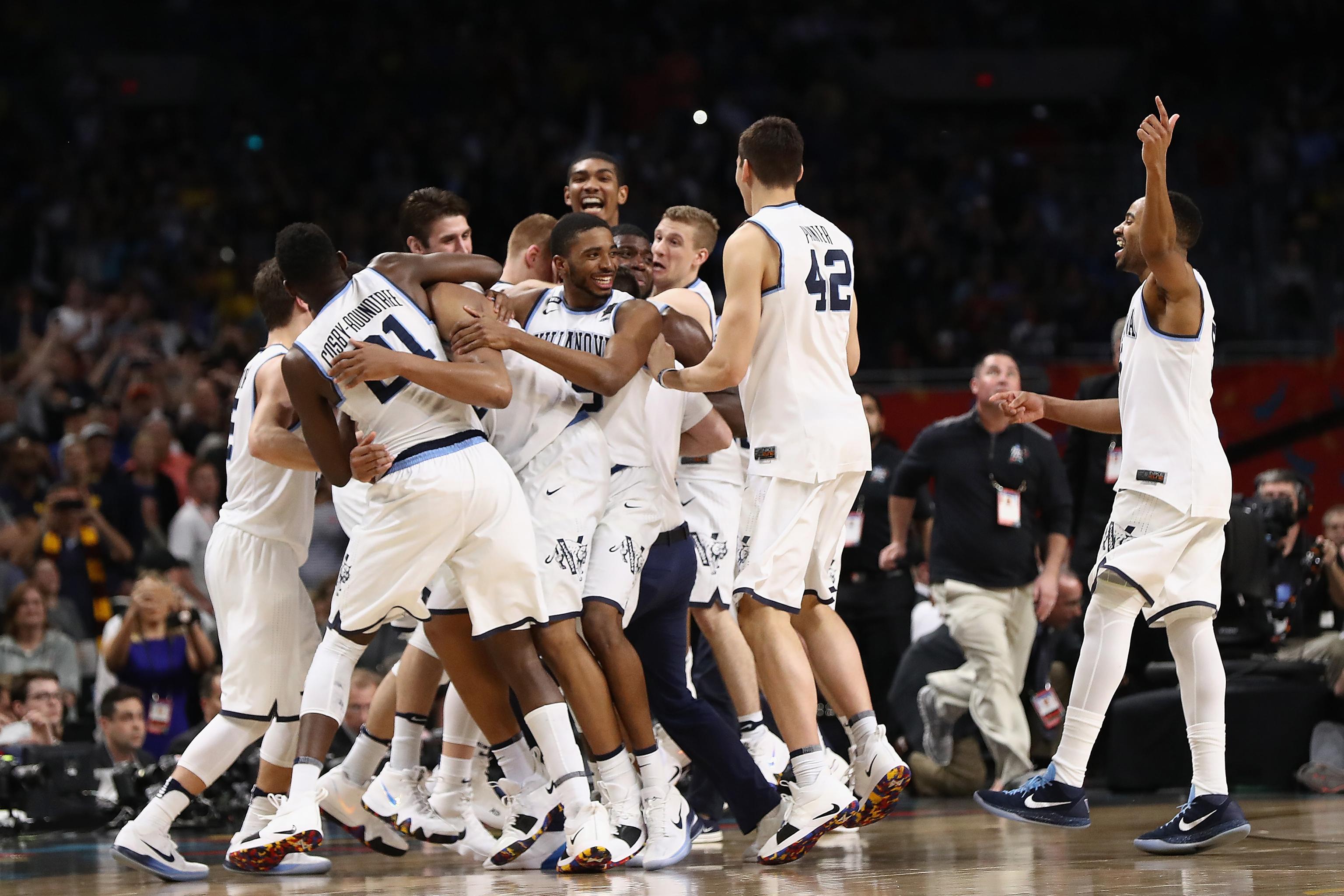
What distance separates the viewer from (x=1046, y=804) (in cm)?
627

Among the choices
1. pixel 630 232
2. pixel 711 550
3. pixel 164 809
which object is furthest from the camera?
pixel 711 550

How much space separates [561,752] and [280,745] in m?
1.26

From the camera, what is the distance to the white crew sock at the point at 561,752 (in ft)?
19.8

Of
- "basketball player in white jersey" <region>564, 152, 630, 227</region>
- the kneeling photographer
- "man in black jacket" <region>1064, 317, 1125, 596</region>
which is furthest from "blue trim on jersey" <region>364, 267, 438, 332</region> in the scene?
the kneeling photographer

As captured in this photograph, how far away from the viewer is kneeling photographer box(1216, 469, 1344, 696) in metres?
9.62

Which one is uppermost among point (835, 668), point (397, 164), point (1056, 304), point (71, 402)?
point (397, 164)

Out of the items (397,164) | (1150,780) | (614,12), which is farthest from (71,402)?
(614,12)

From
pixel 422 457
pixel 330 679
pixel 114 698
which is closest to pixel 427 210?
pixel 422 457

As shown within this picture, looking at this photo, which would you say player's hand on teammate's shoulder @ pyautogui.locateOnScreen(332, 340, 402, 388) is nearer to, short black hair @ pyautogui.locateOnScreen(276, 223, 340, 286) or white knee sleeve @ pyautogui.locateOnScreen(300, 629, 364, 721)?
short black hair @ pyautogui.locateOnScreen(276, 223, 340, 286)

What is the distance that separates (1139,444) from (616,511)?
6.83ft

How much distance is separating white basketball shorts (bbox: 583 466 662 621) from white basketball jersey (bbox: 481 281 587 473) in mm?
317

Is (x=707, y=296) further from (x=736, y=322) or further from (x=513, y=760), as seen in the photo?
(x=513, y=760)

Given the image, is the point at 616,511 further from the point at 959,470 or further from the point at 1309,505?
the point at 1309,505

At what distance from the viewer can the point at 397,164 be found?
20422 mm
